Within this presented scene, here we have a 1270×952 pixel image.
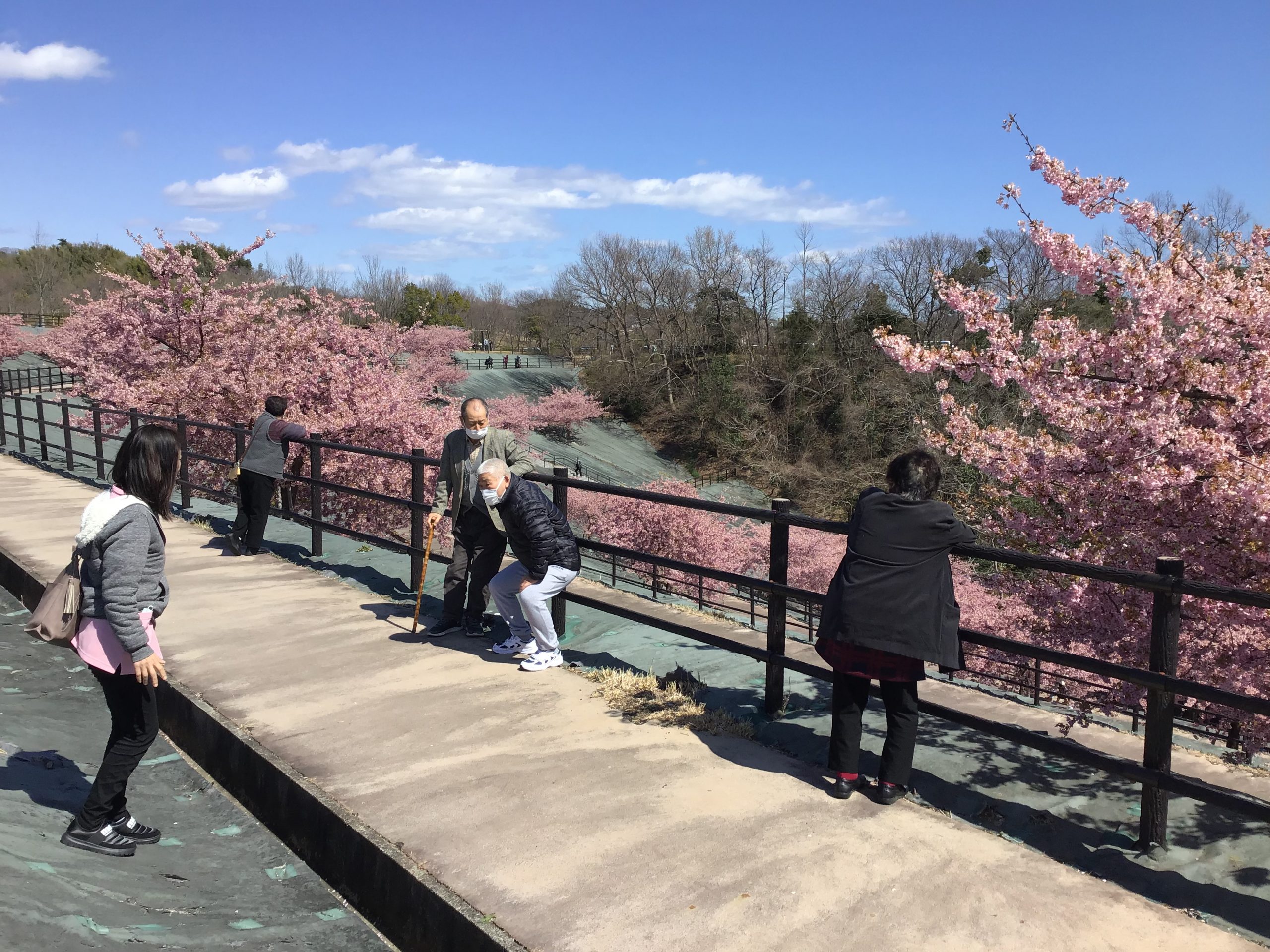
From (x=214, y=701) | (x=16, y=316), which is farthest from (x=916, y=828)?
(x=16, y=316)

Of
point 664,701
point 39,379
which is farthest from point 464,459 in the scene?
point 39,379

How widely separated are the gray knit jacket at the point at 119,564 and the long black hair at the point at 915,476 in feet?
9.43

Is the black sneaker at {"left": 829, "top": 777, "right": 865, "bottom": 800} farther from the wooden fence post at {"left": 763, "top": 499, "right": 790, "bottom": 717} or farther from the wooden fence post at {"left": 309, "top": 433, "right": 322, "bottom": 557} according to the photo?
the wooden fence post at {"left": 309, "top": 433, "right": 322, "bottom": 557}

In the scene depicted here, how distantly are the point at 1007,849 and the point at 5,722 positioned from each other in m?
5.12

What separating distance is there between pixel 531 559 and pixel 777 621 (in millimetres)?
1540

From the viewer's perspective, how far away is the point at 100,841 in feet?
12.7

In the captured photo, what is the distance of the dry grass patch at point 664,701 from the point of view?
488 centimetres

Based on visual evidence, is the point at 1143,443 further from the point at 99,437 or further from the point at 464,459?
the point at 99,437

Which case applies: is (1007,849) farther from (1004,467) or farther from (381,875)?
(1004,467)

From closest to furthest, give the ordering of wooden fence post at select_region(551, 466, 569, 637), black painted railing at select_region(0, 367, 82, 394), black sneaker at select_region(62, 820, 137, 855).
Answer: black sneaker at select_region(62, 820, 137, 855), wooden fence post at select_region(551, 466, 569, 637), black painted railing at select_region(0, 367, 82, 394)

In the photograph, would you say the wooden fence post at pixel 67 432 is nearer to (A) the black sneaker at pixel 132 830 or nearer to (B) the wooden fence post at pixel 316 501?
(B) the wooden fence post at pixel 316 501

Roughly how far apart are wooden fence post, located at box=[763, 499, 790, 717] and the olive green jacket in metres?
1.92

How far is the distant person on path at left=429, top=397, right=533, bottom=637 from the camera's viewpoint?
6.32m

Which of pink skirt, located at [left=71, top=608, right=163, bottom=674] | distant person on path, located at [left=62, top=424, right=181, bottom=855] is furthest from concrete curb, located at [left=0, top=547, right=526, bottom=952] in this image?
pink skirt, located at [left=71, top=608, right=163, bottom=674]
